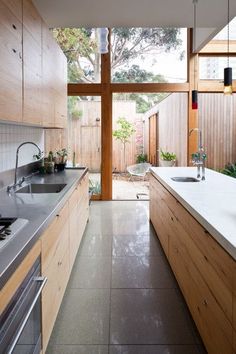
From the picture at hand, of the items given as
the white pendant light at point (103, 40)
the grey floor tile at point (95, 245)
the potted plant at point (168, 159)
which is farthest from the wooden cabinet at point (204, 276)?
the potted plant at point (168, 159)

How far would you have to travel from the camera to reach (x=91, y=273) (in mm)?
3301

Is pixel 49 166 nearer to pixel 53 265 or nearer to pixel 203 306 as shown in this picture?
pixel 53 265

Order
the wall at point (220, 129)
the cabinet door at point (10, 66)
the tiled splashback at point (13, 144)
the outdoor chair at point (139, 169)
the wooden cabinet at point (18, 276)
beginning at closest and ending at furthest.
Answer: the wooden cabinet at point (18, 276) < the cabinet door at point (10, 66) < the tiled splashback at point (13, 144) < the wall at point (220, 129) < the outdoor chair at point (139, 169)

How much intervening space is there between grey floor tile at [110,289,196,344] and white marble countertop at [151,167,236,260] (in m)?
Answer: 0.78

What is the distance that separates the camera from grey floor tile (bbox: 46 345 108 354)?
Result: 6.86ft

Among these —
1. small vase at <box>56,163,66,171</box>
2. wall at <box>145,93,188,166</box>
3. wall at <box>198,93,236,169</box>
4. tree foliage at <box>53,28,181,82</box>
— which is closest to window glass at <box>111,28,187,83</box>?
tree foliage at <box>53,28,181,82</box>

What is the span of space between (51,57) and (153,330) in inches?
106

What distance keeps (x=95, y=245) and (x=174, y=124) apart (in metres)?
4.28

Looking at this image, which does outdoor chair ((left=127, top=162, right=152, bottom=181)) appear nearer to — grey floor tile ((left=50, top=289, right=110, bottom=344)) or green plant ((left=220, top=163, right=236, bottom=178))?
green plant ((left=220, top=163, right=236, bottom=178))

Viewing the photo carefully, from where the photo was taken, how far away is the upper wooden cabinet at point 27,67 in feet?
6.66

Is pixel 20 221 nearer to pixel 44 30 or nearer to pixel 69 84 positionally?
pixel 44 30

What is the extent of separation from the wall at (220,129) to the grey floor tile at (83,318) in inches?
184

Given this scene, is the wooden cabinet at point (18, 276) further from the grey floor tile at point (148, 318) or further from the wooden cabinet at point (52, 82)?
the wooden cabinet at point (52, 82)

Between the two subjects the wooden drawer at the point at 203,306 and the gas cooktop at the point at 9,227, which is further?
the wooden drawer at the point at 203,306
